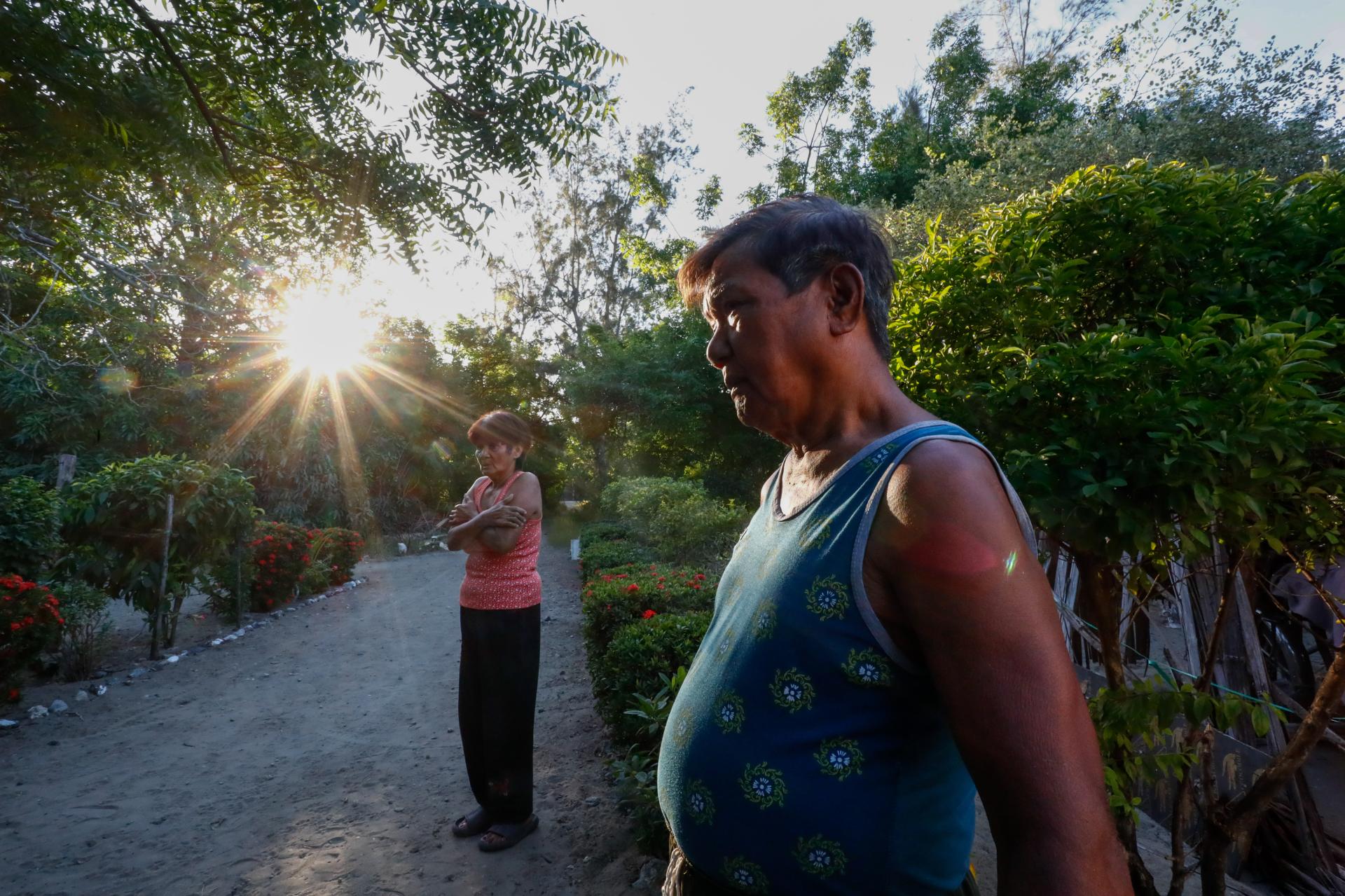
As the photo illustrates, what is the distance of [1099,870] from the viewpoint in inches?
Result: 34.1

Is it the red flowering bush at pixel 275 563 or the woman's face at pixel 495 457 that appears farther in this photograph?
the red flowering bush at pixel 275 563

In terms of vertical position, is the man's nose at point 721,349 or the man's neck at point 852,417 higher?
the man's nose at point 721,349

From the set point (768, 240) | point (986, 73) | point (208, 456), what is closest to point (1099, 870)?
point (768, 240)

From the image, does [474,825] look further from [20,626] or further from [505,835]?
[20,626]

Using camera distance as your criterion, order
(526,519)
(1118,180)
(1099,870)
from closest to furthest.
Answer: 1. (1099,870)
2. (1118,180)
3. (526,519)

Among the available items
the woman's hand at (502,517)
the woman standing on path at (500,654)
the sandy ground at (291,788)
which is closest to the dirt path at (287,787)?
the sandy ground at (291,788)

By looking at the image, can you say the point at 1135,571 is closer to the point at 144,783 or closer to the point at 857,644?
the point at 857,644

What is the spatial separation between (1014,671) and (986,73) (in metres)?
30.4

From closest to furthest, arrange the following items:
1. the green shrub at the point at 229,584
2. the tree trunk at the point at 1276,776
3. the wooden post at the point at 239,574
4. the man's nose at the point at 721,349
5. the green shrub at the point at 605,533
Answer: the man's nose at the point at 721,349
the tree trunk at the point at 1276,776
the wooden post at the point at 239,574
the green shrub at the point at 229,584
the green shrub at the point at 605,533

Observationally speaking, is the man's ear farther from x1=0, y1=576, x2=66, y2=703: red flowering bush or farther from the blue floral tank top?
x1=0, y1=576, x2=66, y2=703: red flowering bush

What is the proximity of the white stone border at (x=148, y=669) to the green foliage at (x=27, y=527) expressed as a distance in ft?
4.17

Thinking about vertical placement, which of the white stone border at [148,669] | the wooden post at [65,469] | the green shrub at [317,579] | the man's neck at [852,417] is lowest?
the white stone border at [148,669]

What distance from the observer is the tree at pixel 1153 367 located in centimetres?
184

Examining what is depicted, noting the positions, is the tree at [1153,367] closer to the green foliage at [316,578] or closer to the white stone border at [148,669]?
the white stone border at [148,669]
